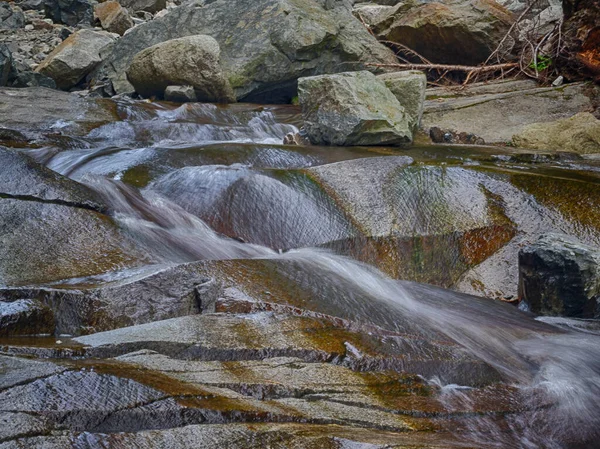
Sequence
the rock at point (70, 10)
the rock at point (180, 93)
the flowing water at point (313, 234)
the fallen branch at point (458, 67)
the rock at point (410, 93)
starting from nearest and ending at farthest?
1. the flowing water at point (313, 234)
2. the rock at point (410, 93)
3. the rock at point (180, 93)
4. the fallen branch at point (458, 67)
5. the rock at point (70, 10)

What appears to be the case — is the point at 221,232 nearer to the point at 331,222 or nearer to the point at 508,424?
the point at 331,222

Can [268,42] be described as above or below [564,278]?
above

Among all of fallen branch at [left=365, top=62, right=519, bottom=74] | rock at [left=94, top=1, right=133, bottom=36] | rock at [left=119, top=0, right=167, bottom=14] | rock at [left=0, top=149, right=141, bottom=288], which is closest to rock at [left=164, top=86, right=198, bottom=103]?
fallen branch at [left=365, top=62, right=519, bottom=74]

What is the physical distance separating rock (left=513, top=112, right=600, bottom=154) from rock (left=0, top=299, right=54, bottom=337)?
6424 millimetres

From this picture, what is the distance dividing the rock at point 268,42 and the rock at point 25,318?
8464 mm

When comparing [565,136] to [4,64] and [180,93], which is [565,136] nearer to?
[180,93]

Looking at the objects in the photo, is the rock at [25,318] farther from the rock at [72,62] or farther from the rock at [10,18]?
the rock at [10,18]

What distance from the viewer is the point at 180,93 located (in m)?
10.9

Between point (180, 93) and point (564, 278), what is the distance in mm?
7510

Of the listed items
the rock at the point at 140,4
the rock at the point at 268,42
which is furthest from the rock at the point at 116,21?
the rock at the point at 268,42

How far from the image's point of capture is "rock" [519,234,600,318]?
481 cm

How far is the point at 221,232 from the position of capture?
557 cm

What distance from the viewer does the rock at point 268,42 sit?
1145cm

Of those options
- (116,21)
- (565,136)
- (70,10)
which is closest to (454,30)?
(565,136)
